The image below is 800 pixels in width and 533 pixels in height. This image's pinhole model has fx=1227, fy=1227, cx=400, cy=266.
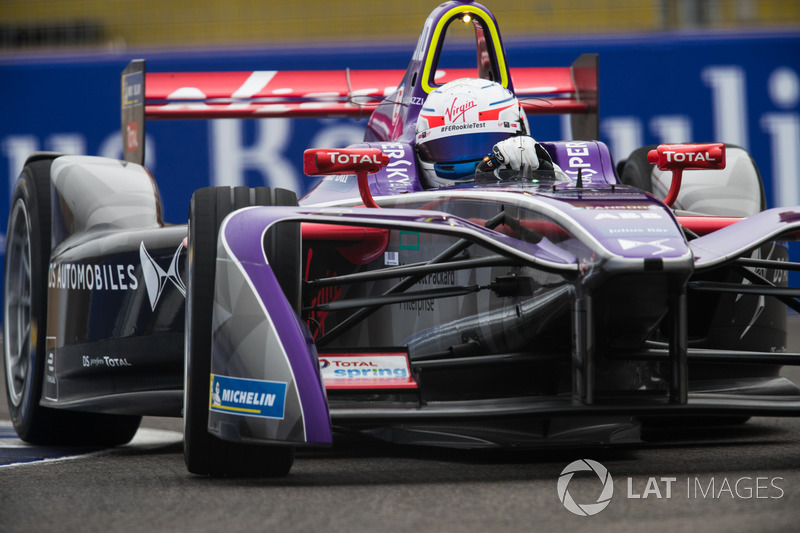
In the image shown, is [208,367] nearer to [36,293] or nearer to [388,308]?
[388,308]

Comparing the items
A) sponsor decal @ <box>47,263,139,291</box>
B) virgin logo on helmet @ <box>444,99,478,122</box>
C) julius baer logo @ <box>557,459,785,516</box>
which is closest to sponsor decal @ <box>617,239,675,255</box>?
julius baer logo @ <box>557,459,785,516</box>

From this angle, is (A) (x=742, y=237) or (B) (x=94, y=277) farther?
(B) (x=94, y=277)

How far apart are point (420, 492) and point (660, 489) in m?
0.66

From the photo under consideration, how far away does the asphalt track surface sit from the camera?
2951 millimetres

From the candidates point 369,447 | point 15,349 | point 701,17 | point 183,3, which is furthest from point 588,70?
point 183,3

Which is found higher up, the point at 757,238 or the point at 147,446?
the point at 757,238

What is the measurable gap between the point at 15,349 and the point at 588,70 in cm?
325

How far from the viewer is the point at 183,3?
41.4 feet

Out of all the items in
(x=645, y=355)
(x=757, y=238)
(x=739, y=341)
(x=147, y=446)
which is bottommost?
(x=147, y=446)

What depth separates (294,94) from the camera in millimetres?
6586

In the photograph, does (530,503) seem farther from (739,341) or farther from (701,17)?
(701,17)

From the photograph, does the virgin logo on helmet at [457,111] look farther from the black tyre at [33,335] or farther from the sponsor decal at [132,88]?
the sponsor decal at [132,88]

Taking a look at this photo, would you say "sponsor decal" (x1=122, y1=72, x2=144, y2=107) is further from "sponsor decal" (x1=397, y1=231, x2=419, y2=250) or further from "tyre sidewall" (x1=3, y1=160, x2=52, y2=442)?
"sponsor decal" (x1=397, y1=231, x2=419, y2=250)

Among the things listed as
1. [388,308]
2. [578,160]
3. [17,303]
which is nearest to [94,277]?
[17,303]
